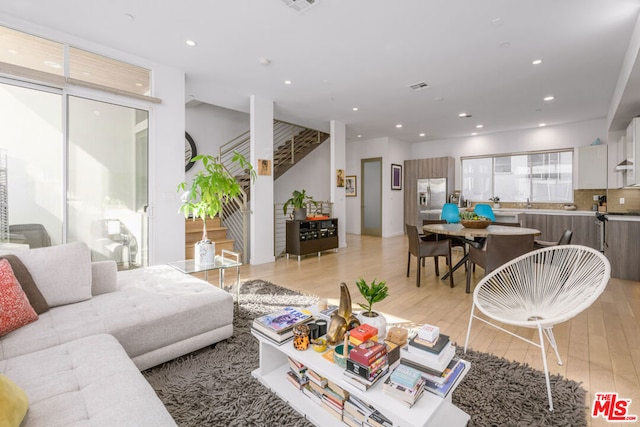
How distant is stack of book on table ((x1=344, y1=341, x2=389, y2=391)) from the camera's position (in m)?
1.31

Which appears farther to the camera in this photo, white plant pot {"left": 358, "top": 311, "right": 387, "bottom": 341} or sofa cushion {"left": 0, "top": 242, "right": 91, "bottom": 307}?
sofa cushion {"left": 0, "top": 242, "right": 91, "bottom": 307}

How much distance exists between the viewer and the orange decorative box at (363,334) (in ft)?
4.90

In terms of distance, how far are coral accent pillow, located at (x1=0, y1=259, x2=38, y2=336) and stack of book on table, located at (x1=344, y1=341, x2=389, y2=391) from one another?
1.82 metres

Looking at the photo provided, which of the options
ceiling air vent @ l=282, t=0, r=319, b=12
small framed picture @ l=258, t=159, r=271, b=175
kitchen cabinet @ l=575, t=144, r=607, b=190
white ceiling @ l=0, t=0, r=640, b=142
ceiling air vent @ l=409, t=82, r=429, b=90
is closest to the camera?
ceiling air vent @ l=282, t=0, r=319, b=12

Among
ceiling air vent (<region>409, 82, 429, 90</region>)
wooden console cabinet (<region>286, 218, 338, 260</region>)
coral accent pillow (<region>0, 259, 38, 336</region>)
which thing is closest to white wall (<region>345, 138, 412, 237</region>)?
wooden console cabinet (<region>286, 218, 338, 260</region>)

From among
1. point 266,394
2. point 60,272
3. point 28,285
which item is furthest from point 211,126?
point 266,394

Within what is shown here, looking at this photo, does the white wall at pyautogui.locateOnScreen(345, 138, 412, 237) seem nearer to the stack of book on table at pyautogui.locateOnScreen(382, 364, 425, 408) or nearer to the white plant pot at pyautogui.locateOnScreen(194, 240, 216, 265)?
the white plant pot at pyautogui.locateOnScreen(194, 240, 216, 265)

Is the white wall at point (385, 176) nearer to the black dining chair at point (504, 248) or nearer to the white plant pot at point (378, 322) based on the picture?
the black dining chair at point (504, 248)

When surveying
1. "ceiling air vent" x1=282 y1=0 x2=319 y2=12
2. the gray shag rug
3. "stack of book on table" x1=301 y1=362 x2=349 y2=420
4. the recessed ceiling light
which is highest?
"ceiling air vent" x1=282 y1=0 x2=319 y2=12

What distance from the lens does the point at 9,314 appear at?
167 cm

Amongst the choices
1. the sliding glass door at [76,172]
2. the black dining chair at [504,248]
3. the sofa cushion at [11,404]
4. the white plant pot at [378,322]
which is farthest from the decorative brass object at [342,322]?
the sliding glass door at [76,172]

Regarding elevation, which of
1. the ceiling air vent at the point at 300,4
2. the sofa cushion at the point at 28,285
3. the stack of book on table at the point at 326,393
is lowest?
the stack of book on table at the point at 326,393

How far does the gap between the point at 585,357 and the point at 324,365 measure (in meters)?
2.09

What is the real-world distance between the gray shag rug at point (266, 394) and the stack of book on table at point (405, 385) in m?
0.59
